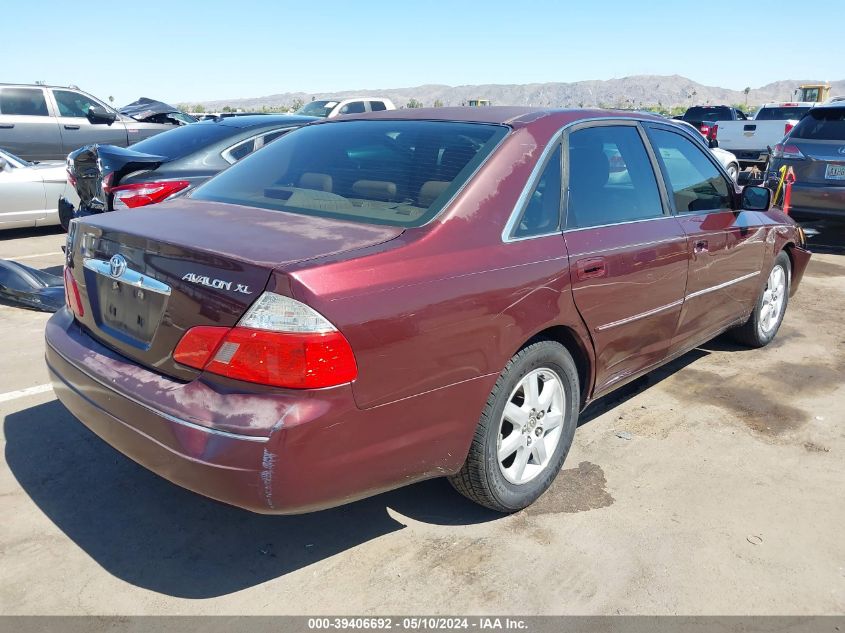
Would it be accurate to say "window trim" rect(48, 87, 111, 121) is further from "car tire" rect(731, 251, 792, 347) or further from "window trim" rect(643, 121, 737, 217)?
"car tire" rect(731, 251, 792, 347)

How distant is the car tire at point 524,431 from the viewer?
9.31 feet

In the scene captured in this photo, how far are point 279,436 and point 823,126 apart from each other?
9274mm

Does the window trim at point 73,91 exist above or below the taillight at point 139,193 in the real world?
→ above

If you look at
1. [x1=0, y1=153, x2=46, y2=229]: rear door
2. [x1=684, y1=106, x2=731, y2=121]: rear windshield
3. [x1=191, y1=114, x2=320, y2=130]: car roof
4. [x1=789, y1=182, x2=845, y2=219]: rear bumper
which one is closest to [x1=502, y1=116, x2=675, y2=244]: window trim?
[x1=191, y1=114, x2=320, y2=130]: car roof

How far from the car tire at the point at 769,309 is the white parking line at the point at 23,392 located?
4.59m

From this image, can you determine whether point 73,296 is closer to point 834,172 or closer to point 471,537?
point 471,537

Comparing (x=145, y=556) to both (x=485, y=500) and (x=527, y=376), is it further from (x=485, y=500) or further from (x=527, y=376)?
(x=527, y=376)

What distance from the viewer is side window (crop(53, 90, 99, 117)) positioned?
12.3 meters

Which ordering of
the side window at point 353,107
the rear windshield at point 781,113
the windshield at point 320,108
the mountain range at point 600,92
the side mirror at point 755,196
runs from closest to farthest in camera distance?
the side mirror at point 755,196, the side window at point 353,107, the windshield at point 320,108, the rear windshield at point 781,113, the mountain range at point 600,92

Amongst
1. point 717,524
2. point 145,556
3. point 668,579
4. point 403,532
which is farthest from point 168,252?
point 717,524

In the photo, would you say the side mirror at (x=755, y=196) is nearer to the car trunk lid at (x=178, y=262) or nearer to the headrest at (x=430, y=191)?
the headrest at (x=430, y=191)

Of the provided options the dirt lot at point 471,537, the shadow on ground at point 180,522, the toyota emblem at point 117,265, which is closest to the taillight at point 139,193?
the dirt lot at point 471,537

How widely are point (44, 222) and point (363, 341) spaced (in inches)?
321

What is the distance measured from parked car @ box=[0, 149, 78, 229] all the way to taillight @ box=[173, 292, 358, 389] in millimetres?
7750
